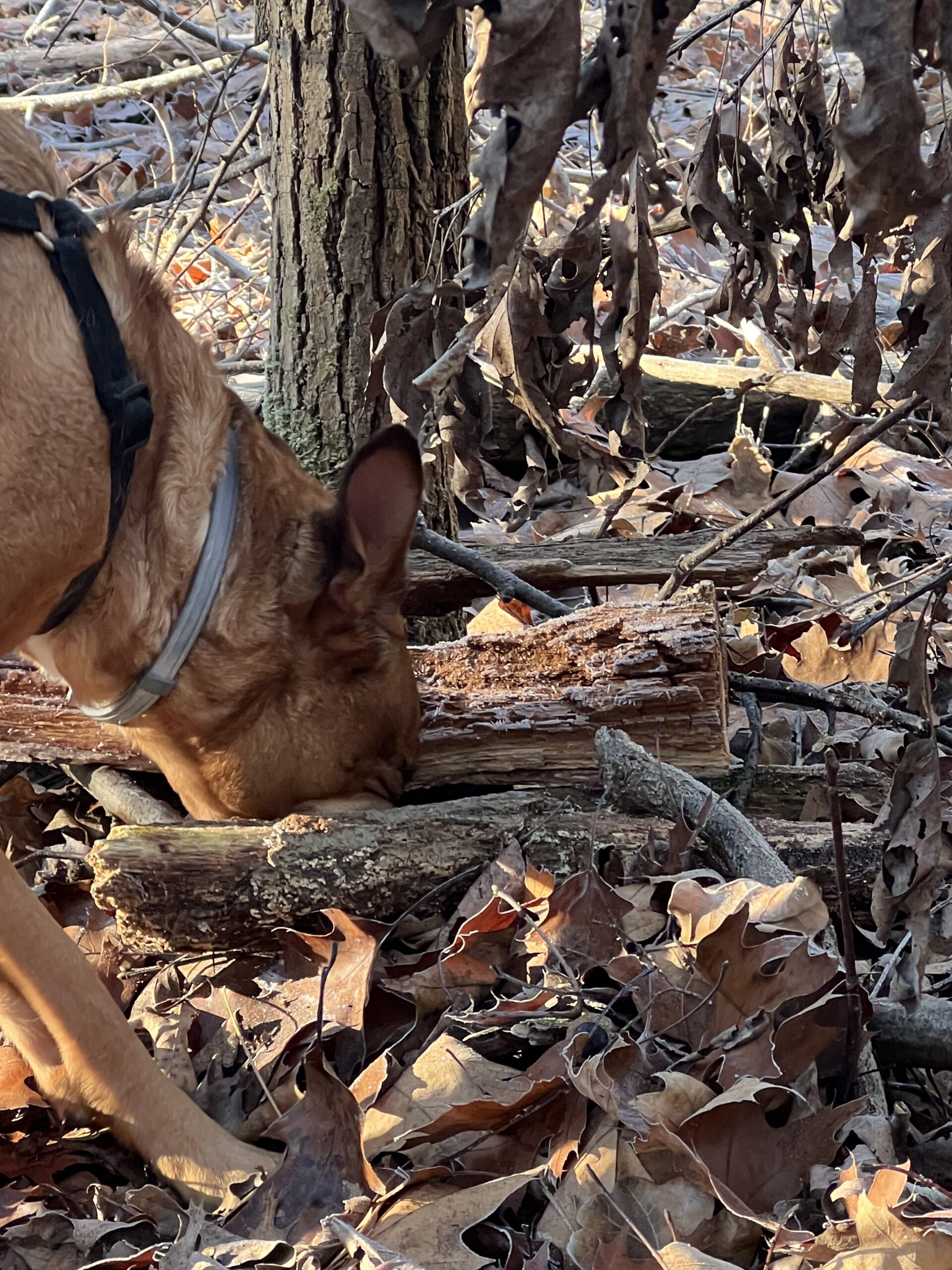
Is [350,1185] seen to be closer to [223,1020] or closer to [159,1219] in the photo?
[159,1219]

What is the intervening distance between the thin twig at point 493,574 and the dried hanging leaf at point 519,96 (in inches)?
84.1

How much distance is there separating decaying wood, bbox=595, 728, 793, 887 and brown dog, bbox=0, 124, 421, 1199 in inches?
22.2

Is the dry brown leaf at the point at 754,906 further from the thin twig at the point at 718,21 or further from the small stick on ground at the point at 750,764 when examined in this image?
the thin twig at the point at 718,21

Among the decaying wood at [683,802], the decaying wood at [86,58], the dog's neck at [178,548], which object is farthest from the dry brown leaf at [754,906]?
the decaying wood at [86,58]

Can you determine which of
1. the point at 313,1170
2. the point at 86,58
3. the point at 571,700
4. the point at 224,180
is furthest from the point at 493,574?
the point at 86,58

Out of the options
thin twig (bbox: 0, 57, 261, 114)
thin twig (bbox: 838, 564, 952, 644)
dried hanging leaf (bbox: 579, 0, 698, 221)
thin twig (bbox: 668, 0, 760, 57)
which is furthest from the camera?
thin twig (bbox: 0, 57, 261, 114)

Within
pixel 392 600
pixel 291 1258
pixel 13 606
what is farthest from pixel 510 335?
pixel 291 1258

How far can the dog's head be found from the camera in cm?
284

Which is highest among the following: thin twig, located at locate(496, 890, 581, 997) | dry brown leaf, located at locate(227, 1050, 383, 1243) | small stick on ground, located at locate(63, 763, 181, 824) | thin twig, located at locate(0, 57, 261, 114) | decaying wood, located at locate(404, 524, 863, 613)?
thin twig, located at locate(0, 57, 261, 114)

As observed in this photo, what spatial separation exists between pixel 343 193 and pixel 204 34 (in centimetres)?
264

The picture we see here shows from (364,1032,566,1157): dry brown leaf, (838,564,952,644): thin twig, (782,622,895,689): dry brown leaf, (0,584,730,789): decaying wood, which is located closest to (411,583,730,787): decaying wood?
(0,584,730,789): decaying wood

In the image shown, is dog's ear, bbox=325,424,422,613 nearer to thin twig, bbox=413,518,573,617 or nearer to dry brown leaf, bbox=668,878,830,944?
thin twig, bbox=413,518,573,617

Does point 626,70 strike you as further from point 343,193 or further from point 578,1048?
point 343,193

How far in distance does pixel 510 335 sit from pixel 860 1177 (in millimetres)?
1929
